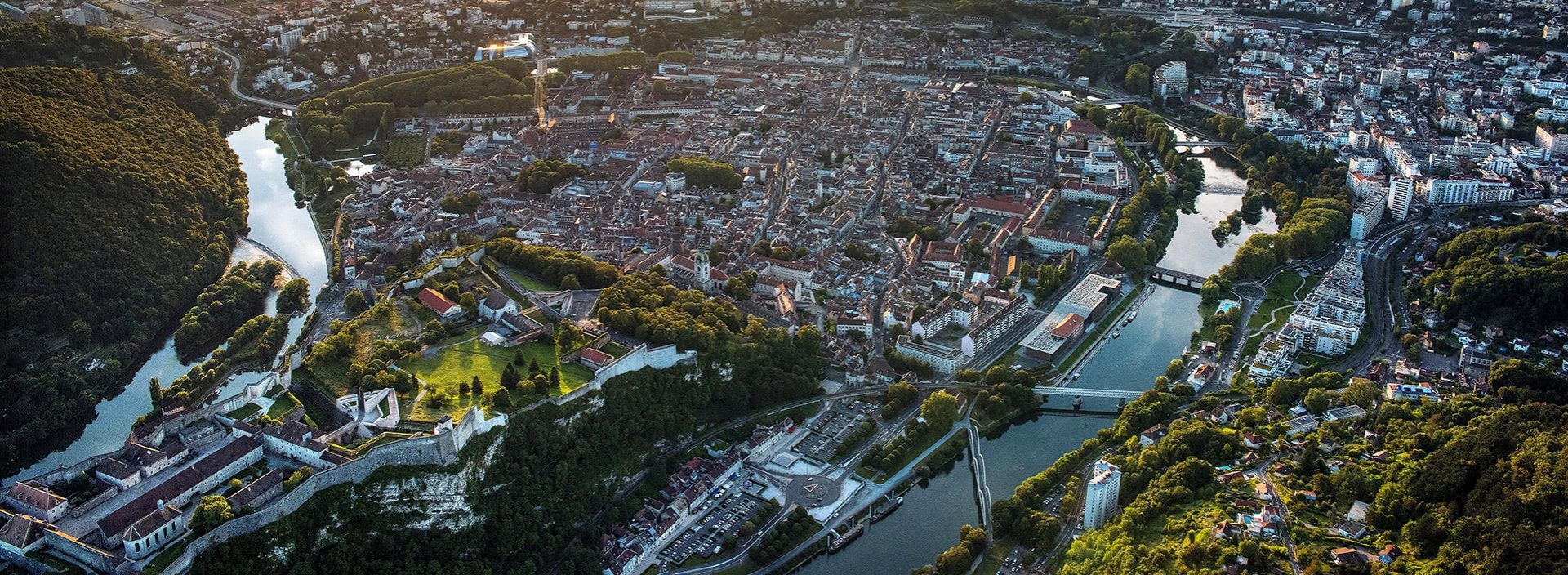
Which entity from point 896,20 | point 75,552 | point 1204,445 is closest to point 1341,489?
point 1204,445

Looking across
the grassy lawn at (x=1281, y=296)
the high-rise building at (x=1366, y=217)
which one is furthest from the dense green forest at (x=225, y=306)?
the high-rise building at (x=1366, y=217)

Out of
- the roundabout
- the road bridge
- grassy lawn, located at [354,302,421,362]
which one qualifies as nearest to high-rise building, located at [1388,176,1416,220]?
the road bridge

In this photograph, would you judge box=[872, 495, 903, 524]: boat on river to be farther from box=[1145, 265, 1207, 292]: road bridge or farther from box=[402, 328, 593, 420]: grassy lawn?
A: box=[1145, 265, 1207, 292]: road bridge

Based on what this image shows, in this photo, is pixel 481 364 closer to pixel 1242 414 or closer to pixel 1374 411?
pixel 1242 414

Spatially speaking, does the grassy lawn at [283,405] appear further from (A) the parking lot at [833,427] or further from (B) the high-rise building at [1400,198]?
(B) the high-rise building at [1400,198]

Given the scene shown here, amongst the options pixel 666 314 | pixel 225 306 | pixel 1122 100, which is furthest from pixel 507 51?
pixel 666 314

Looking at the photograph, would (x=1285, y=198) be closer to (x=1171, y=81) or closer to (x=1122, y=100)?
(x=1122, y=100)
